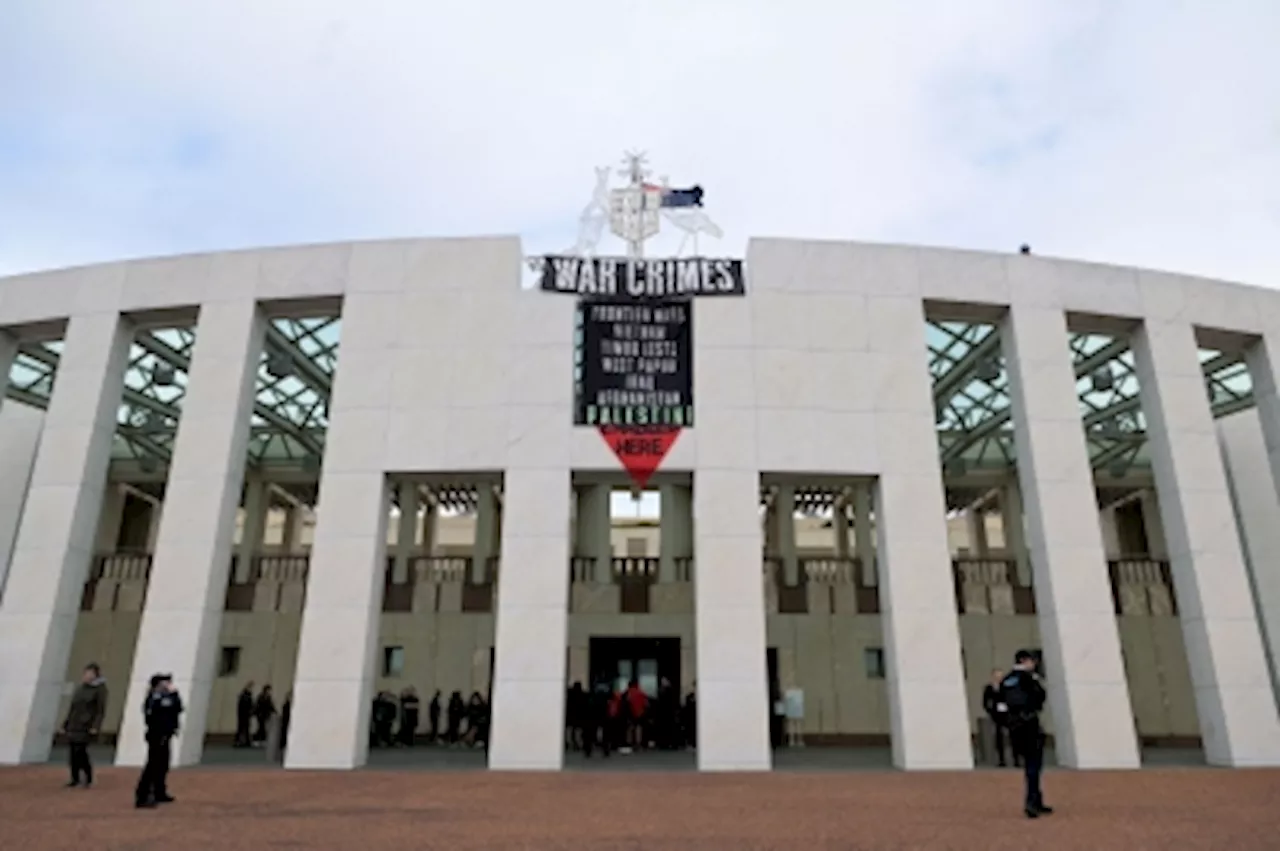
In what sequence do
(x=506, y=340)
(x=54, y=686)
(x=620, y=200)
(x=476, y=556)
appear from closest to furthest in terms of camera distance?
(x=54, y=686) < (x=506, y=340) < (x=620, y=200) < (x=476, y=556)

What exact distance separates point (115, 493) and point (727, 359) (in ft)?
82.6

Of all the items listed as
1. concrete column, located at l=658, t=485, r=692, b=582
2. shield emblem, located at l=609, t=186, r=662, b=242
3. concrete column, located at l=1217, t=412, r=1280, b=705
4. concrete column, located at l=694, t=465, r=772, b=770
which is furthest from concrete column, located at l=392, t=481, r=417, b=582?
concrete column, located at l=1217, t=412, r=1280, b=705

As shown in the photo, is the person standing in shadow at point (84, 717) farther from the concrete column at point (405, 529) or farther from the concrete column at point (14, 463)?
the concrete column at point (405, 529)

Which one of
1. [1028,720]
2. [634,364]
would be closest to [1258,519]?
[1028,720]

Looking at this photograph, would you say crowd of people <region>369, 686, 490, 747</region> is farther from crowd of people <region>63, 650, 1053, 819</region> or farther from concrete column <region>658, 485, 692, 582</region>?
concrete column <region>658, 485, 692, 582</region>

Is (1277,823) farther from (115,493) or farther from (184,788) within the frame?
(115,493)

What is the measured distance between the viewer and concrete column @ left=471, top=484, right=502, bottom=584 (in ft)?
87.2

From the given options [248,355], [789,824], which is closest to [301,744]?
[248,355]

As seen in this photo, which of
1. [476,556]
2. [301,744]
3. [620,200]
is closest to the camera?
[301,744]

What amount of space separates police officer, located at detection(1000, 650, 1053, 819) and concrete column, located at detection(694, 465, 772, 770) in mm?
6269

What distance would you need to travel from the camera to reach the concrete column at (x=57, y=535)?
15883 mm

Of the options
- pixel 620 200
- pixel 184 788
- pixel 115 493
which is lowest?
pixel 184 788

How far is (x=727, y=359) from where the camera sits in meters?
17.2

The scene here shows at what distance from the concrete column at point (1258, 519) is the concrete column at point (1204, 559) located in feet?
18.2
